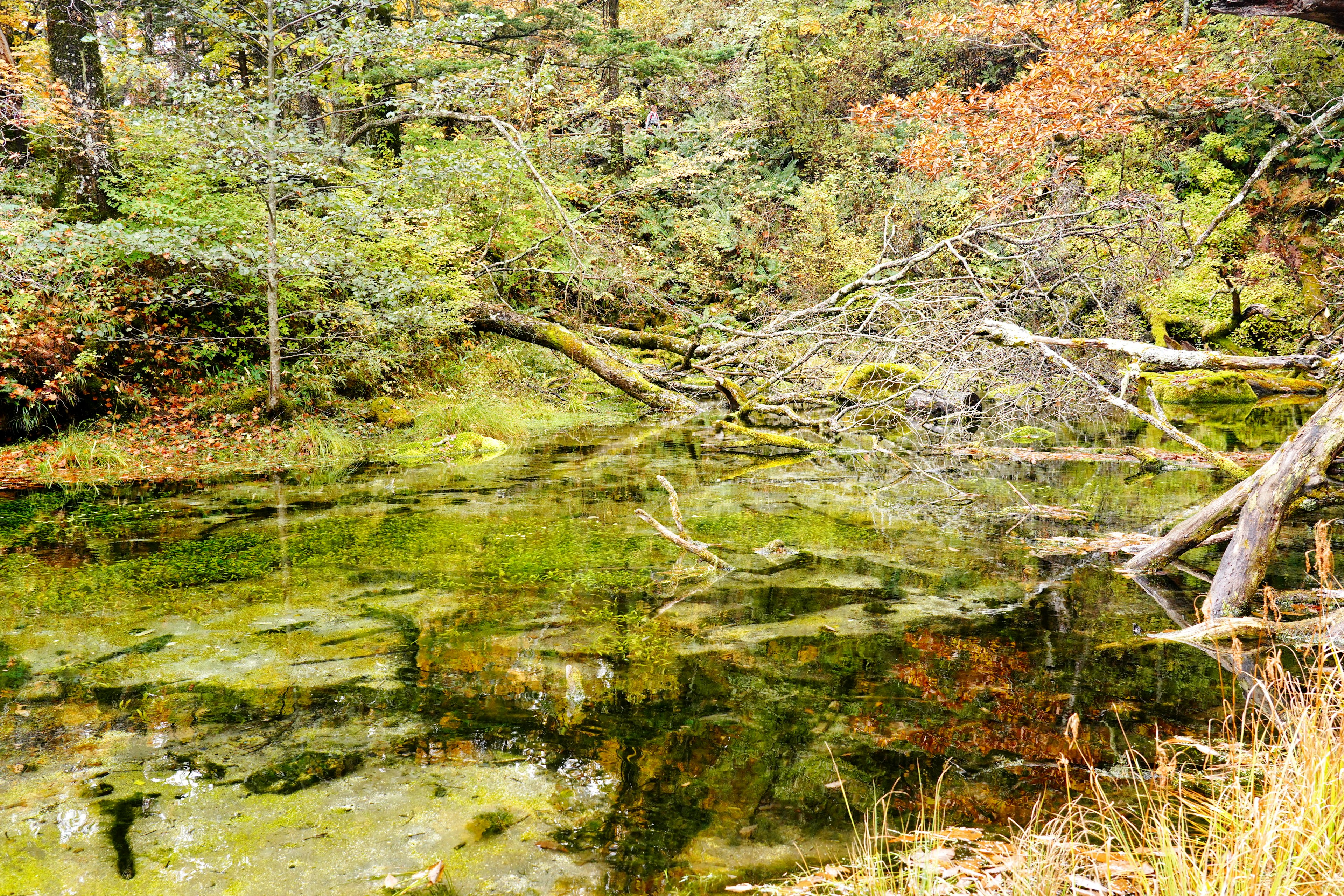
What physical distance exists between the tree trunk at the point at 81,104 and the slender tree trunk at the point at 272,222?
218cm

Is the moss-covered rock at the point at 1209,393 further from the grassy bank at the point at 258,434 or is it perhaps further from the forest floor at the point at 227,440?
the forest floor at the point at 227,440

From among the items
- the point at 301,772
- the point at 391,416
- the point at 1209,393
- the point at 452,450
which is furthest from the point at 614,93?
the point at 301,772

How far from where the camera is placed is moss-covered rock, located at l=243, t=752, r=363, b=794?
7.68 ft

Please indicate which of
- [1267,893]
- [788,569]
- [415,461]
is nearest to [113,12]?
[415,461]

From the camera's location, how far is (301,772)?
7.95 ft

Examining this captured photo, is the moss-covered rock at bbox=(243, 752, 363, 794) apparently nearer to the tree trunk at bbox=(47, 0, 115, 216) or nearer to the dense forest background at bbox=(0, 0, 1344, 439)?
the dense forest background at bbox=(0, 0, 1344, 439)

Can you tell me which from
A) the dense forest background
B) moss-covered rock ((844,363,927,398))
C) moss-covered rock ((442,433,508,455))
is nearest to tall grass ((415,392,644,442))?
moss-covered rock ((442,433,508,455))

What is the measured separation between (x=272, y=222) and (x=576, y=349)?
12.5 ft

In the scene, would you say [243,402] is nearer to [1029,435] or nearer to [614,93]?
[1029,435]

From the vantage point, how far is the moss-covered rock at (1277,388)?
32.1ft

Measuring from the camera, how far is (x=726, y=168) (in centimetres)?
1714

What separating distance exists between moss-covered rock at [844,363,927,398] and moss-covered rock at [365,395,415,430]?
5268 millimetres

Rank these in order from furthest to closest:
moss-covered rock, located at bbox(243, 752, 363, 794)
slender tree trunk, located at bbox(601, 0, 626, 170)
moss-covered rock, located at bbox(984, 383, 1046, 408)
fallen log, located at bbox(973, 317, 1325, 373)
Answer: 1. slender tree trunk, located at bbox(601, 0, 626, 170)
2. moss-covered rock, located at bbox(984, 383, 1046, 408)
3. fallen log, located at bbox(973, 317, 1325, 373)
4. moss-covered rock, located at bbox(243, 752, 363, 794)

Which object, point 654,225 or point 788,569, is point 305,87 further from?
point 654,225
